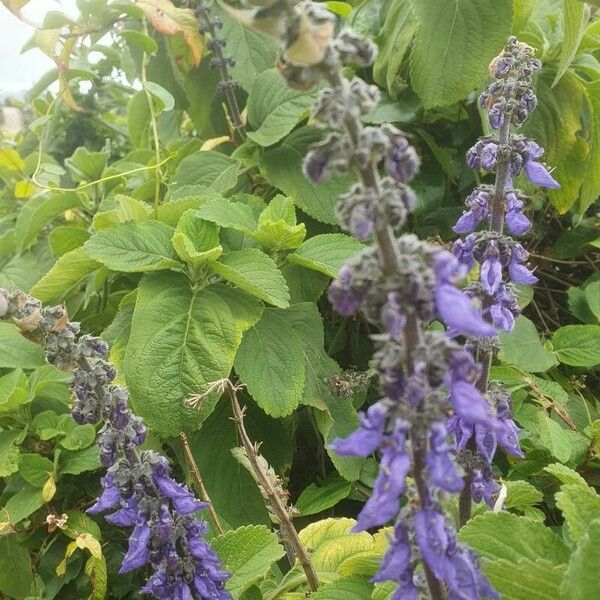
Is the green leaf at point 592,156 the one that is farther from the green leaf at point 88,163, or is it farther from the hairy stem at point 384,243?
the green leaf at point 88,163

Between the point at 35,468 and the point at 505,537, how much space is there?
3.24 ft

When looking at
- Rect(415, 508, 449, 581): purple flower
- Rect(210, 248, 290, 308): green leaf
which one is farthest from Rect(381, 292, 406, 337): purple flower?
Rect(210, 248, 290, 308): green leaf

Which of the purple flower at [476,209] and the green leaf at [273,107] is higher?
the purple flower at [476,209]

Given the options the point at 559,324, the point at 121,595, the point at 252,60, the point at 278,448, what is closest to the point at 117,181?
the point at 252,60

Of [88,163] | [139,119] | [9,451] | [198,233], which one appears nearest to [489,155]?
[198,233]

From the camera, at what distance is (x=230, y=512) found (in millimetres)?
1362

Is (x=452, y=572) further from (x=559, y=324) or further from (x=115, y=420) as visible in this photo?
(x=559, y=324)

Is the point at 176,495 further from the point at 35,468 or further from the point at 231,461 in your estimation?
the point at 35,468

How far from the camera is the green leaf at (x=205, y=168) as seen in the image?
177 cm

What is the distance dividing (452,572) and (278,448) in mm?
907

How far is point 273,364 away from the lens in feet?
4.38

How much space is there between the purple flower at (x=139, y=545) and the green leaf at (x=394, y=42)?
1.18 metres

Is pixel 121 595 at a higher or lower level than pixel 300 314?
lower

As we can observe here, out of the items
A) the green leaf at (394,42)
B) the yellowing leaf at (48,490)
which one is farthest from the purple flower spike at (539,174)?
the yellowing leaf at (48,490)
